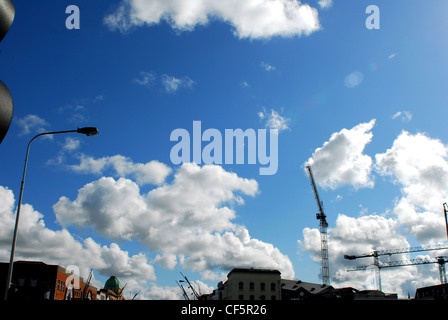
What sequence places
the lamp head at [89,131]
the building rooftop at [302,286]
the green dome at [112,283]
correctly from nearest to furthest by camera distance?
the lamp head at [89,131] < the building rooftop at [302,286] < the green dome at [112,283]

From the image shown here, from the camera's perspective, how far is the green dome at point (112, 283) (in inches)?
6758

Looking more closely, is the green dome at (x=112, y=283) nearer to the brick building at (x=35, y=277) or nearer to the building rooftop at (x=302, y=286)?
the building rooftop at (x=302, y=286)

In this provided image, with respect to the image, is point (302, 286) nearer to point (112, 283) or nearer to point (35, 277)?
point (35, 277)

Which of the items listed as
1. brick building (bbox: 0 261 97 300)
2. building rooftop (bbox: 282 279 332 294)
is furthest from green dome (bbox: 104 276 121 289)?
brick building (bbox: 0 261 97 300)

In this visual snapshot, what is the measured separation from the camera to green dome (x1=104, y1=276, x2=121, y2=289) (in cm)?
17165

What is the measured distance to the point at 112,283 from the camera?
568 ft

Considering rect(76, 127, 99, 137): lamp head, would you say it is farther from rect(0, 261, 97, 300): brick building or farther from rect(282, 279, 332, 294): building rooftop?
rect(282, 279, 332, 294): building rooftop

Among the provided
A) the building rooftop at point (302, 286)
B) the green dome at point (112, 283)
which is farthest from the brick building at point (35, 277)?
the green dome at point (112, 283)

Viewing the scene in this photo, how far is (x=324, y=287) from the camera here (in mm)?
112375

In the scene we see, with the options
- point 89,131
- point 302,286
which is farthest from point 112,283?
point 89,131

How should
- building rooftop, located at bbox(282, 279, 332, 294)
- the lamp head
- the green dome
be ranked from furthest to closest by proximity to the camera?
the green dome, building rooftop, located at bbox(282, 279, 332, 294), the lamp head
